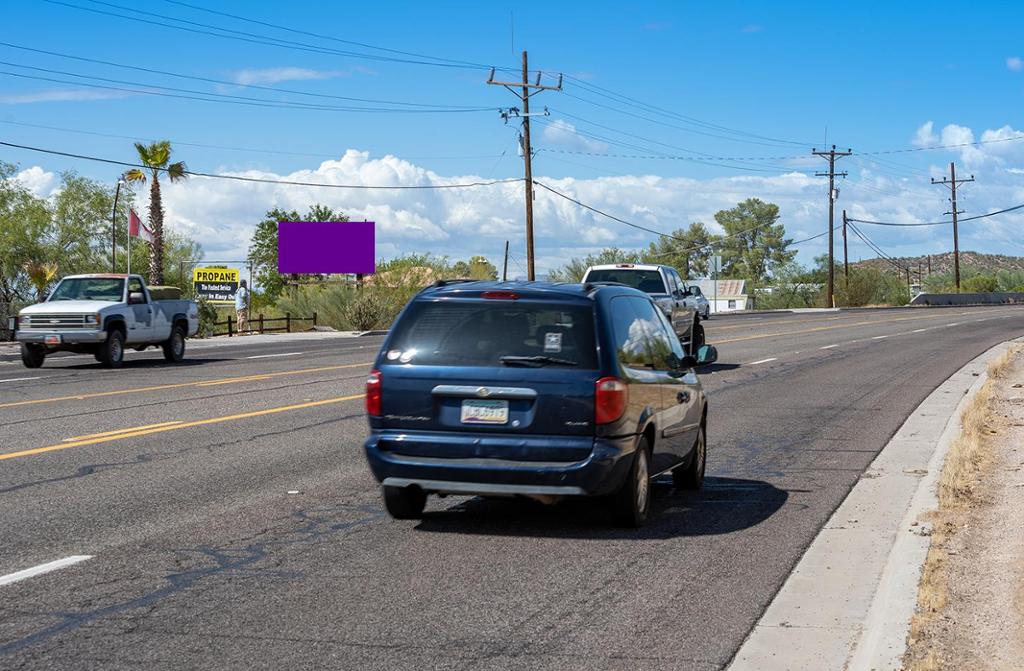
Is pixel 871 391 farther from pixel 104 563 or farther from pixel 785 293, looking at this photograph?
pixel 785 293

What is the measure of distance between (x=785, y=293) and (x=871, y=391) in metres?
88.2

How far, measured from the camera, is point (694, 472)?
427 inches

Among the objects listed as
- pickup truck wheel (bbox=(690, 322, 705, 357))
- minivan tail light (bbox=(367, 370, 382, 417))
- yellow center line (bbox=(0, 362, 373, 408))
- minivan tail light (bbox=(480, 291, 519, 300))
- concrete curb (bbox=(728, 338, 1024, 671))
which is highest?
minivan tail light (bbox=(480, 291, 519, 300))

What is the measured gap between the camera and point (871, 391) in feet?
68.7

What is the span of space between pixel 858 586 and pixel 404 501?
10.5ft

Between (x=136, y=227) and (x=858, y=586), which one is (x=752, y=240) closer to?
(x=136, y=227)

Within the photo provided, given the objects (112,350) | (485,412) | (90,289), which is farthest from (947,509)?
(90,289)

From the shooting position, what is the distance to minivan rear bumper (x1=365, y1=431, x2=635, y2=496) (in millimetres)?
8602

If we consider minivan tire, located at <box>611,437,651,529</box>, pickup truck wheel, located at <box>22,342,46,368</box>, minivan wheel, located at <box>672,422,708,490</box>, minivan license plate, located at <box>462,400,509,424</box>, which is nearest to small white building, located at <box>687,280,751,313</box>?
pickup truck wheel, located at <box>22,342,46,368</box>

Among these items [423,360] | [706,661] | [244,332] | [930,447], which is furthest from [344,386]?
[244,332]

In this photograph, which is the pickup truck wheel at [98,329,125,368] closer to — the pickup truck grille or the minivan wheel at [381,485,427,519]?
the pickup truck grille

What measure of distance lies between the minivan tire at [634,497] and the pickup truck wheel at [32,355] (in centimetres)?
2121

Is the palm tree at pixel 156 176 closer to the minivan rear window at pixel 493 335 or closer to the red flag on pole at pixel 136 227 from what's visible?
the red flag on pole at pixel 136 227

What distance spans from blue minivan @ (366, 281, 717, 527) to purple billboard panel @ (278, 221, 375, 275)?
200 feet
